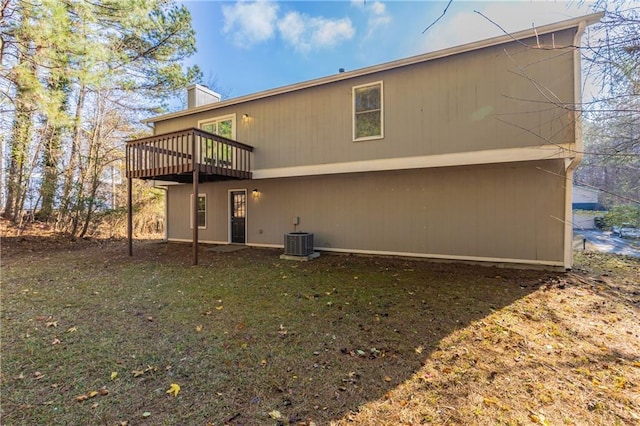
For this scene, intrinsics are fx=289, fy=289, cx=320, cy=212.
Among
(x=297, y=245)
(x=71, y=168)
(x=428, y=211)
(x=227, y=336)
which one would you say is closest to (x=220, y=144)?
(x=297, y=245)

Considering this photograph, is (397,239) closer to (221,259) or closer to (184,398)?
(221,259)

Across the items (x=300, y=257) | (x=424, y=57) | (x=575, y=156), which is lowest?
(x=300, y=257)

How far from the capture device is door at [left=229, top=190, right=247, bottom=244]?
10.2m

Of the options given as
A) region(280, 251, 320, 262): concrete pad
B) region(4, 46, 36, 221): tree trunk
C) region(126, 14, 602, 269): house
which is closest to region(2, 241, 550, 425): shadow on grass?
region(126, 14, 602, 269): house

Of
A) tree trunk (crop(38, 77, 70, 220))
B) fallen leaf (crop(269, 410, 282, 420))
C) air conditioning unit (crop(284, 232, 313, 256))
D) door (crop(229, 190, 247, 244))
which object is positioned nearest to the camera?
fallen leaf (crop(269, 410, 282, 420))

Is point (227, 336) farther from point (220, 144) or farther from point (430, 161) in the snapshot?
point (220, 144)

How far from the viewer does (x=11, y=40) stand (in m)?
7.64

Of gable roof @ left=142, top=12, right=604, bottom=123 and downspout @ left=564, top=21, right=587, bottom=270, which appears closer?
downspout @ left=564, top=21, right=587, bottom=270

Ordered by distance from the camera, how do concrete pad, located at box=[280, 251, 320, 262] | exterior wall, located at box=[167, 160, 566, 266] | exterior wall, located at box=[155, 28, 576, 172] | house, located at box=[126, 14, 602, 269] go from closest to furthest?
exterior wall, located at box=[155, 28, 576, 172]
house, located at box=[126, 14, 602, 269]
exterior wall, located at box=[167, 160, 566, 266]
concrete pad, located at box=[280, 251, 320, 262]

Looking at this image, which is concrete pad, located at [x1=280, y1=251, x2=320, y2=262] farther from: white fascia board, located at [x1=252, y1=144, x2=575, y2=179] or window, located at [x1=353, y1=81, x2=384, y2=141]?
window, located at [x1=353, y1=81, x2=384, y2=141]

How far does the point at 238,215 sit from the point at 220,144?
2799 millimetres

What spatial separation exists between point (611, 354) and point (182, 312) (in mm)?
5169

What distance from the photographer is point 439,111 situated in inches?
265

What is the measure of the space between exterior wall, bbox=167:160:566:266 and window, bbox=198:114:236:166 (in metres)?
1.62
